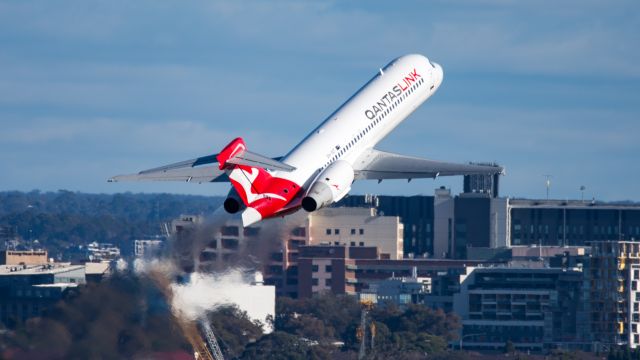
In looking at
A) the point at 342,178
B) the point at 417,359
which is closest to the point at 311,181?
the point at 342,178

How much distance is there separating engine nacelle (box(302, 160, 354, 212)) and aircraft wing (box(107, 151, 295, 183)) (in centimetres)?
247

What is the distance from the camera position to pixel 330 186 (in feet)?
324

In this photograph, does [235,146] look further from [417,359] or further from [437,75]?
[417,359]

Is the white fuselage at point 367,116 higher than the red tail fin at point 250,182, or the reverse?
the white fuselage at point 367,116

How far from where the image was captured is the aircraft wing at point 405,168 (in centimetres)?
10531

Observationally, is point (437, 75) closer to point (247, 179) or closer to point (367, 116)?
point (367, 116)

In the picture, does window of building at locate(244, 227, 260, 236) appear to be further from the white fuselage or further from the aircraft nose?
the aircraft nose

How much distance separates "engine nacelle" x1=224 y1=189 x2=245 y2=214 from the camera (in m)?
96.0

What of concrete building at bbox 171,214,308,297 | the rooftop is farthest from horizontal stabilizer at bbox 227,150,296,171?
the rooftop

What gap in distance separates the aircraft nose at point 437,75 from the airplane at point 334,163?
85 millimetres

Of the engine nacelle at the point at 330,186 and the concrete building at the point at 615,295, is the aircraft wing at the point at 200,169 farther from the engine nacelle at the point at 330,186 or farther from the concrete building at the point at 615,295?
the concrete building at the point at 615,295

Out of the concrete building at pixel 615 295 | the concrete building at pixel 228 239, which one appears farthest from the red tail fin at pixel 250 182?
the concrete building at pixel 615 295

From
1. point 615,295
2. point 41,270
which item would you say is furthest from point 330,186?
point 615,295

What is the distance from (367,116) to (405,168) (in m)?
5.62
